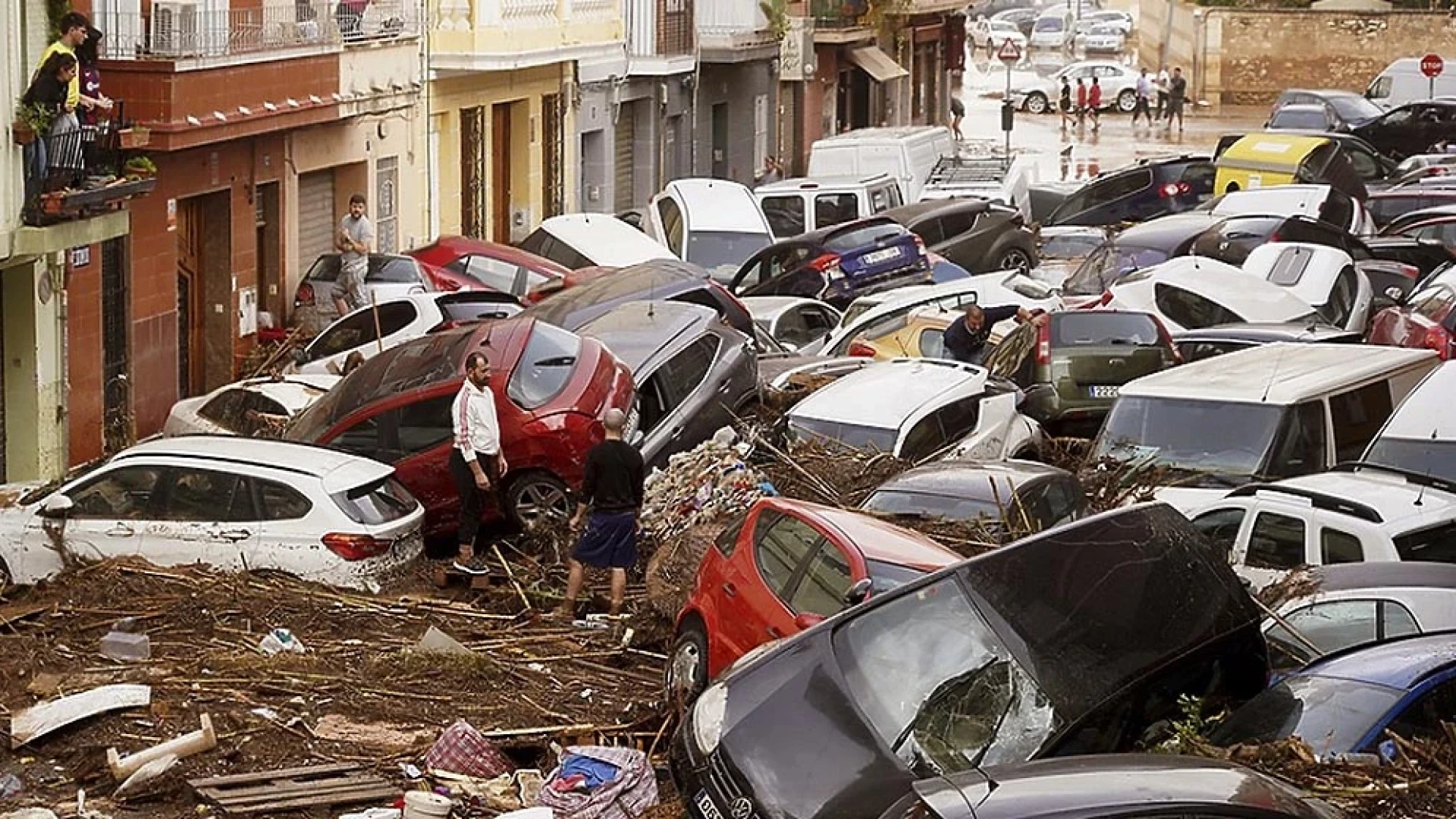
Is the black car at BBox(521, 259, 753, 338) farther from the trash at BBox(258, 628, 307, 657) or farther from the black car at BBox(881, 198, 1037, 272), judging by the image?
the black car at BBox(881, 198, 1037, 272)

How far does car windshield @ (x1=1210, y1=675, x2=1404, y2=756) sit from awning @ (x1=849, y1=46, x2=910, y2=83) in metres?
46.4

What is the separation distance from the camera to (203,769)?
39.8ft

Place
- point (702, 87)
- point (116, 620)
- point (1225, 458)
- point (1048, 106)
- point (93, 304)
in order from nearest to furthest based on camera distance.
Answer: point (116, 620) < point (1225, 458) < point (93, 304) < point (702, 87) < point (1048, 106)

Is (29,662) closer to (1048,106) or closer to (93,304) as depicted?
(93,304)

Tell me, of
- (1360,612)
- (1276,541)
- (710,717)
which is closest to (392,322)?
(1276,541)

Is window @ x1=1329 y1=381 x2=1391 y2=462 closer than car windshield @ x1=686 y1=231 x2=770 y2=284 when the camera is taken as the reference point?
Yes

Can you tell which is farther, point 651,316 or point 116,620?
point 651,316

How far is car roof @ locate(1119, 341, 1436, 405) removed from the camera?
18406mm

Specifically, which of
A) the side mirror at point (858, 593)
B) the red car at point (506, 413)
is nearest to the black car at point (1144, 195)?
the red car at point (506, 413)

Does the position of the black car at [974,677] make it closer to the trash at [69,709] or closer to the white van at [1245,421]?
the trash at [69,709]

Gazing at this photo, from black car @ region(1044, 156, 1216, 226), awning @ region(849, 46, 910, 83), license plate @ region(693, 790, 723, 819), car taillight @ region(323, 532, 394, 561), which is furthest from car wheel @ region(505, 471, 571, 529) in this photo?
awning @ region(849, 46, 910, 83)

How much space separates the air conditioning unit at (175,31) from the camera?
79.6 feet

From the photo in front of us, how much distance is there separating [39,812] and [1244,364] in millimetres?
10897

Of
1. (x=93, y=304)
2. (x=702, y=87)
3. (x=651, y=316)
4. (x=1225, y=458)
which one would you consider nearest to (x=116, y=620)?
(x=651, y=316)
